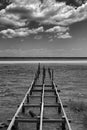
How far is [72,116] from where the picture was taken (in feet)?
30.2

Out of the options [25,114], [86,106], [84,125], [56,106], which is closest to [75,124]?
[84,125]

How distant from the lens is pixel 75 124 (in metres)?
8.22

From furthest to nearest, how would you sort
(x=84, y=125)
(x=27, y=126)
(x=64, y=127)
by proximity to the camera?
(x=84, y=125), (x=27, y=126), (x=64, y=127)

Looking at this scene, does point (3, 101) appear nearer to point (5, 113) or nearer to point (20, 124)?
point (5, 113)

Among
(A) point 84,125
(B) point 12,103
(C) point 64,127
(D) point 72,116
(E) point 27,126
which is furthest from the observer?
(B) point 12,103

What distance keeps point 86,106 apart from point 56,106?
2.38 m

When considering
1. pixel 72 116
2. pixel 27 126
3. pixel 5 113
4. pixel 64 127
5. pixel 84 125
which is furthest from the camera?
pixel 5 113

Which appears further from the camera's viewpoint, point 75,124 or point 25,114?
point 25,114

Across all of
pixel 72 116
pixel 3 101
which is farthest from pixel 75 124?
pixel 3 101

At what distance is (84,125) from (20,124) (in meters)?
2.57

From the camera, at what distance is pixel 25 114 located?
930 centimetres

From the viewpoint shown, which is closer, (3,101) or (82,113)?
(82,113)

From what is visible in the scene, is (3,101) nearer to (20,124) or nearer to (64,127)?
(20,124)

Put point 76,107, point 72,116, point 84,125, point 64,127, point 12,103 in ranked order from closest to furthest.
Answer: point 64,127
point 84,125
point 72,116
point 76,107
point 12,103
